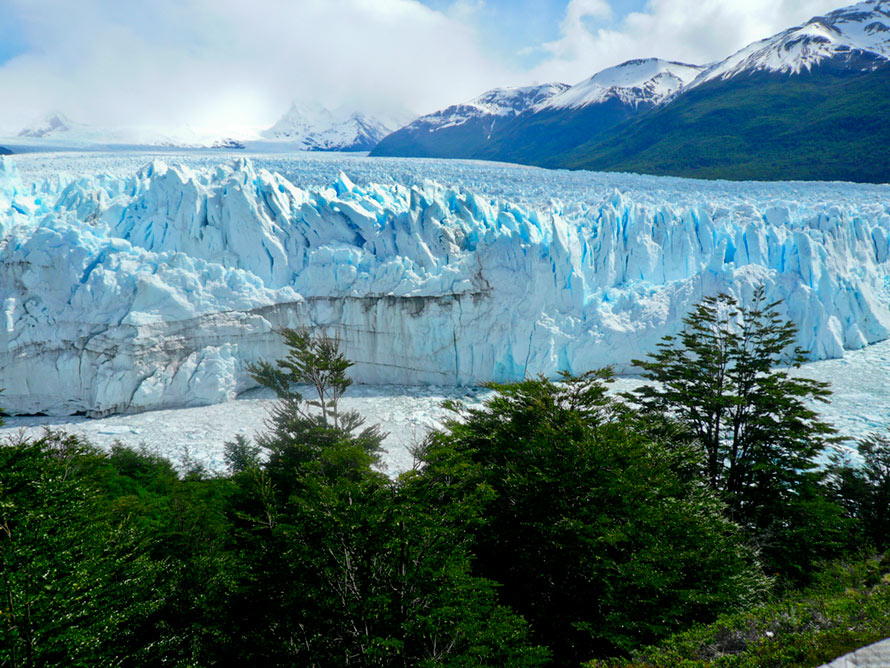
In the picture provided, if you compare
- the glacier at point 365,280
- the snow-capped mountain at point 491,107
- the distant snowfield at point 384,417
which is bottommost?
the distant snowfield at point 384,417

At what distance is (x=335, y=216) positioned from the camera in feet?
64.0

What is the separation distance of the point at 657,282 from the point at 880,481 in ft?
38.9

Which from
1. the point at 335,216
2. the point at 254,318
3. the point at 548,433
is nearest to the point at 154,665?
the point at 548,433

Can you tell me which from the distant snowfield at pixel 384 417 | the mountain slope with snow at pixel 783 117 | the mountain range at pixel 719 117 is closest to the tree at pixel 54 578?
the distant snowfield at pixel 384 417

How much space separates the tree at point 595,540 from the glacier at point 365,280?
11.3 metres

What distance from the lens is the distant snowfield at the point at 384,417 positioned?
13125 mm

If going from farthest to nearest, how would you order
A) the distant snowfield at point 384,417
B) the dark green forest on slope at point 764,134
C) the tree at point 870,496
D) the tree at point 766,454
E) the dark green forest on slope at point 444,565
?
the dark green forest on slope at point 764,134
the distant snowfield at point 384,417
the tree at point 870,496
the tree at point 766,454
the dark green forest on slope at point 444,565

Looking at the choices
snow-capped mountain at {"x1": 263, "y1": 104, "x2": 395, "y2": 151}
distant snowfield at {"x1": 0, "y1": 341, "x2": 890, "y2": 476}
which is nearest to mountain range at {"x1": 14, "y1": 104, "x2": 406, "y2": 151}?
snow-capped mountain at {"x1": 263, "y1": 104, "x2": 395, "y2": 151}

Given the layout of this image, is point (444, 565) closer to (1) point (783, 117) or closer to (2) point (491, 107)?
(1) point (783, 117)

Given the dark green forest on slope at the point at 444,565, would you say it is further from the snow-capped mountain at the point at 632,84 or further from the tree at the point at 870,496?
the snow-capped mountain at the point at 632,84

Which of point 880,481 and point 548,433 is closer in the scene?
point 548,433

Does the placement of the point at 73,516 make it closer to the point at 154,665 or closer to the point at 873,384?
the point at 154,665

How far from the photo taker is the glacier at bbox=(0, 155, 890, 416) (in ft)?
52.9

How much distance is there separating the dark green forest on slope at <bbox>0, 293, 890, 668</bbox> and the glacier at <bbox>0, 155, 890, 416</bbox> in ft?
33.4
